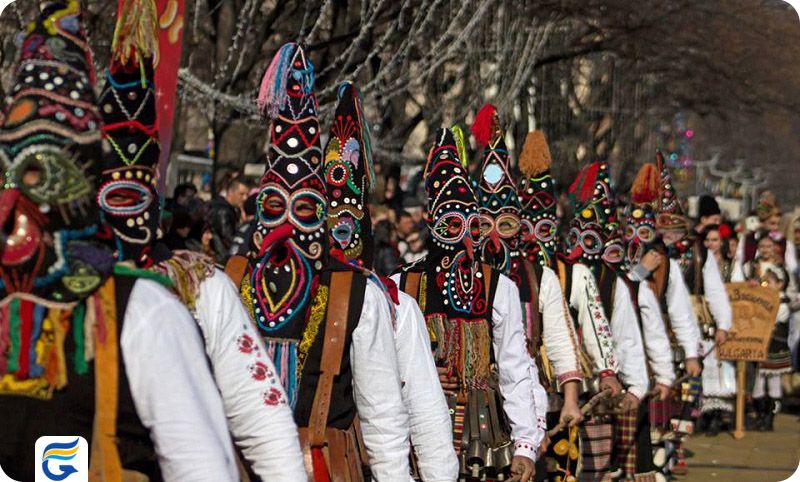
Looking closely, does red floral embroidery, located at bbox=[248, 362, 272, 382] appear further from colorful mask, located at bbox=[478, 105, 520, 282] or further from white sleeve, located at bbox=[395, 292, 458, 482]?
colorful mask, located at bbox=[478, 105, 520, 282]

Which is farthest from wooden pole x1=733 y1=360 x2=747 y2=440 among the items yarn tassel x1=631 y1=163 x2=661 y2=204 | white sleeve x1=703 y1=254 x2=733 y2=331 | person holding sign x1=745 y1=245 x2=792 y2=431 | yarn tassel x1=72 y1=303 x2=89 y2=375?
yarn tassel x1=72 y1=303 x2=89 y2=375

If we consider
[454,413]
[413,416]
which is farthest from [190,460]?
[454,413]

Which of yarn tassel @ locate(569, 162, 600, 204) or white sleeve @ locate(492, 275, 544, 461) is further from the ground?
yarn tassel @ locate(569, 162, 600, 204)

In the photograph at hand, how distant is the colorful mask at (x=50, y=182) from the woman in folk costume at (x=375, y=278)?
221cm

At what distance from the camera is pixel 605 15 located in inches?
1017

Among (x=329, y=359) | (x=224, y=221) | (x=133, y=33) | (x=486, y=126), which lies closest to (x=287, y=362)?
(x=329, y=359)

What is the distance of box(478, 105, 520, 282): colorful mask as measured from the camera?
8.76 meters

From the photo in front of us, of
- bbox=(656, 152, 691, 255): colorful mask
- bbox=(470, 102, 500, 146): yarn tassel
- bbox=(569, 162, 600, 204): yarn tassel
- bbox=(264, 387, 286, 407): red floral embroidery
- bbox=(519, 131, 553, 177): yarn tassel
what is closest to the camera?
bbox=(264, 387, 286, 407): red floral embroidery

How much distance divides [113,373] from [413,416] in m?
2.38

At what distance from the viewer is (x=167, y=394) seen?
3209 millimetres

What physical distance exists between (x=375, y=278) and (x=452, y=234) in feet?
7.67

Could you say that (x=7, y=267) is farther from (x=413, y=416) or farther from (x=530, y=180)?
(x=530, y=180)

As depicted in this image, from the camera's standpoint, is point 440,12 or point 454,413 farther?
point 440,12

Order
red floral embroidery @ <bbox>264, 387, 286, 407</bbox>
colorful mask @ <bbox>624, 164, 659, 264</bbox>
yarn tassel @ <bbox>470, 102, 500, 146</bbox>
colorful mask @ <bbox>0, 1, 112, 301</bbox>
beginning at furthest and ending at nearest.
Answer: colorful mask @ <bbox>624, 164, 659, 264</bbox> → yarn tassel @ <bbox>470, 102, 500, 146</bbox> → red floral embroidery @ <bbox>264, 387, 286, 407</bbox> → colorful mask @ <bbox>0, 1, 112, 301</bbox>
